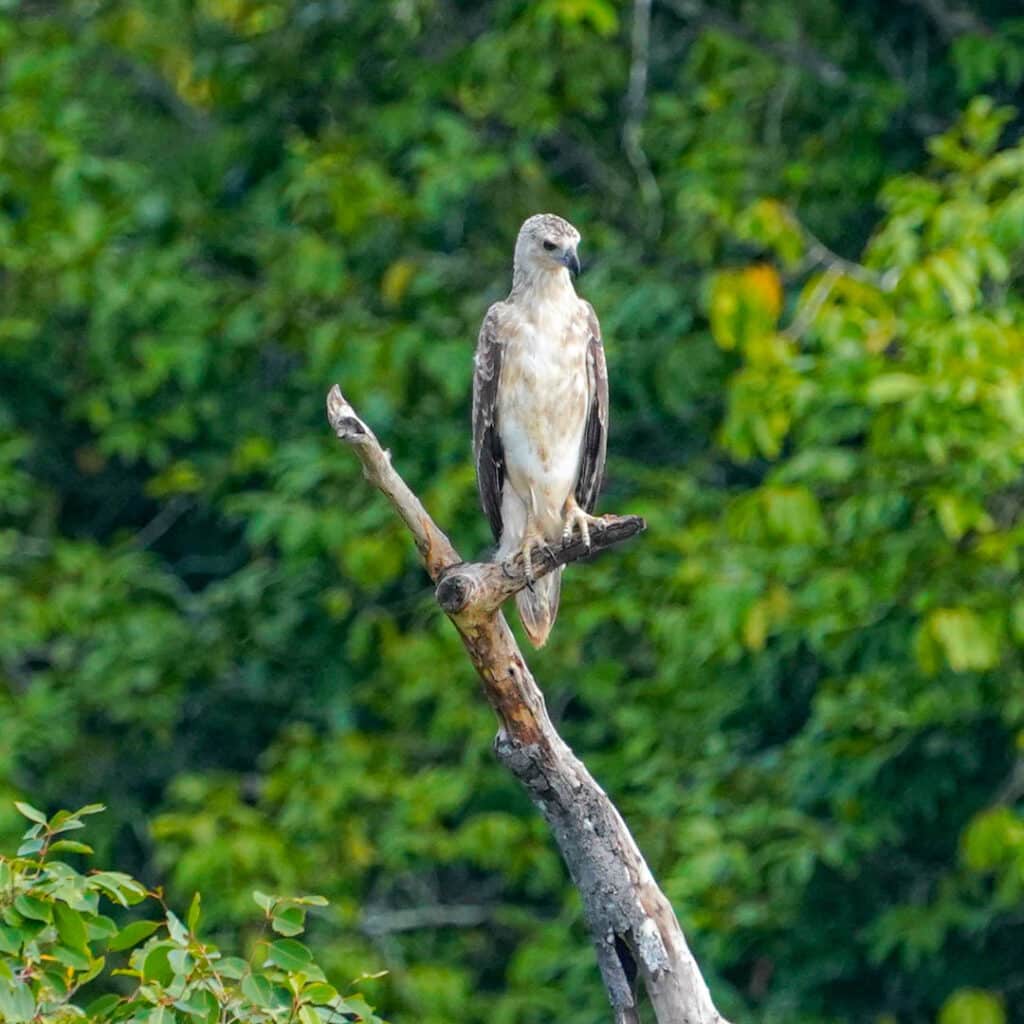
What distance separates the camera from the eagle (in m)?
5.66

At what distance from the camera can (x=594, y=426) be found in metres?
5.90

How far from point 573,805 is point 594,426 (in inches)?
60.0

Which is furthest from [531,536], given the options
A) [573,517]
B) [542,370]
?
[542,370]

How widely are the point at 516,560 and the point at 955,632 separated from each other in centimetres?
182

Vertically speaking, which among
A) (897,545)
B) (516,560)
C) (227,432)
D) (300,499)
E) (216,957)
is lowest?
(216,957)

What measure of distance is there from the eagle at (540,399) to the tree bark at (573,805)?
3.31 feet

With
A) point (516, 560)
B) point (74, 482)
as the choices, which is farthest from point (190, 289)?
point (516, 560)

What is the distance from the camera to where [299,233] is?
8648 mm

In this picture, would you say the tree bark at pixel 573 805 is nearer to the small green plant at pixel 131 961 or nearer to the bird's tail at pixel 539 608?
the small green plant at pixel 131 961

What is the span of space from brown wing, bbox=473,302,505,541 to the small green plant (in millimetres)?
1981

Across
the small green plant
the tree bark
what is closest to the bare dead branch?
the tree bark

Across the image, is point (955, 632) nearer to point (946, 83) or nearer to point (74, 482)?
point (946, 83)

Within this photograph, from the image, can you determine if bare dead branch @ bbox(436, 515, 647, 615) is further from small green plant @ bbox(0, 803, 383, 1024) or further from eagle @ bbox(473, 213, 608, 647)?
eagle @ bbox(473, 213, 608, 647)

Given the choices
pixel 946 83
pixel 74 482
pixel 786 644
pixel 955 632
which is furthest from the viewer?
pixel 74 482
